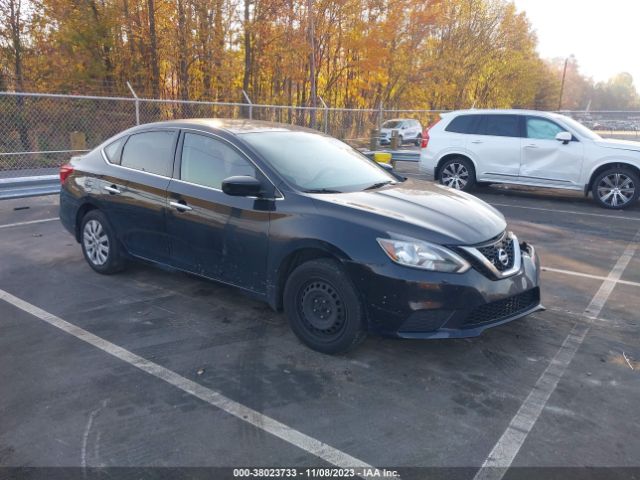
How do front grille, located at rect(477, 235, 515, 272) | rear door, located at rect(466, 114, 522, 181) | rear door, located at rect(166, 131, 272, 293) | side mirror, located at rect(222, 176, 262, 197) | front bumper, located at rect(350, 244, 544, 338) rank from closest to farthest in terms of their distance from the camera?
front bumper, located at rect(350, 244, 544, 338) < front grille, located at rect(477, 235, 515, 272) < side mirror, located at rect(222, 176, 262, 197) < rear door, located at rect(166, 131, 272, 293) < rear door, located at rect(466, 114, 522, 181)

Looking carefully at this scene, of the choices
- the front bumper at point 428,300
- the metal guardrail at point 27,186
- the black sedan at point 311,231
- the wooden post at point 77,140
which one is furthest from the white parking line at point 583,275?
the wooden post at point 77,140

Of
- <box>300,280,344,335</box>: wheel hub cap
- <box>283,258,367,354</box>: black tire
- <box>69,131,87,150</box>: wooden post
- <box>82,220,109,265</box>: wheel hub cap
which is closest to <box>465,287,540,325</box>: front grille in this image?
<box>283,258,367,354</box>: black tire

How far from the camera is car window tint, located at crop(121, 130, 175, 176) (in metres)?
4.72

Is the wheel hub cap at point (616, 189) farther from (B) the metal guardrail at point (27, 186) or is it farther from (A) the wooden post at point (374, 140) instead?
(B) the metal guardrail at point (27, 186)

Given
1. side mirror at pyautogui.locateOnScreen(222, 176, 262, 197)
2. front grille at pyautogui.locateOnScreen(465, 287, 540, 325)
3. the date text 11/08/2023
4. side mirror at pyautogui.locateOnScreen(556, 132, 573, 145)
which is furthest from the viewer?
side mirror at pyautogui.locateOnScreen(556, 132, 573, 145)

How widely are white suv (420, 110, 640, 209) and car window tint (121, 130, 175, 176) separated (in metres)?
7.62

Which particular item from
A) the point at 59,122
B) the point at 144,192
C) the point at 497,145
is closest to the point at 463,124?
the point at 497,145

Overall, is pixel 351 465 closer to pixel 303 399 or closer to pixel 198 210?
Result: pixel 303 399

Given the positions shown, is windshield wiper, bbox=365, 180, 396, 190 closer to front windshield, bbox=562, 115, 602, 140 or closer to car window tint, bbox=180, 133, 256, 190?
car window tint, bbox=180, 133, 256, 190

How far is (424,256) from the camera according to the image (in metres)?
3.40

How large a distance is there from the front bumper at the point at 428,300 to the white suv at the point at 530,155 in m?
7.42

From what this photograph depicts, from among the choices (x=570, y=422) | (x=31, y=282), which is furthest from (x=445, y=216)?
(x=31, y=282)

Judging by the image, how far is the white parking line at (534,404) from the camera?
2.60 meters

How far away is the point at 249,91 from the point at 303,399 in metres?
23.8
